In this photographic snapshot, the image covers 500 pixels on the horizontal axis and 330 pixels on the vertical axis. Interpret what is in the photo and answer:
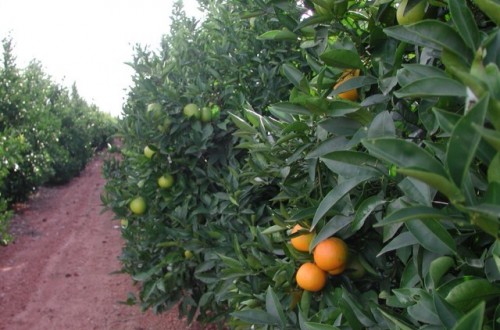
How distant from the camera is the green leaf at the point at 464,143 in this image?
1.91ft

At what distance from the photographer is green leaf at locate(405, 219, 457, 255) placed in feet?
2.69

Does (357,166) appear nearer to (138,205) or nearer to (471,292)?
(471,292)

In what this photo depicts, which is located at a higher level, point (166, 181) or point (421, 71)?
point (421, 71)

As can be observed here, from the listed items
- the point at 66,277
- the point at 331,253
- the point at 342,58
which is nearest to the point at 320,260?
the point at 331,253

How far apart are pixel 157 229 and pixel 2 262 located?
4.15 meters

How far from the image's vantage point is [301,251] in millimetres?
1307

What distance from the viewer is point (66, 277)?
17.9ft

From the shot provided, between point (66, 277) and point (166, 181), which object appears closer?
point (166, 181)

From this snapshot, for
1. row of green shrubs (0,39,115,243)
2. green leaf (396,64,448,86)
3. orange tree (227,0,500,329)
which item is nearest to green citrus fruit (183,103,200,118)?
orange tree (227,0,500,329)

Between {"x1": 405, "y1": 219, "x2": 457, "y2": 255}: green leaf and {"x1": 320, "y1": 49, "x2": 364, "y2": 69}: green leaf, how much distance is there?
16.4 inches

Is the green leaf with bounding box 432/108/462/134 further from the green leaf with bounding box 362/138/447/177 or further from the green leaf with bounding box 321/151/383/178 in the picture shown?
the green leaf with bounding box 321/151/383/178

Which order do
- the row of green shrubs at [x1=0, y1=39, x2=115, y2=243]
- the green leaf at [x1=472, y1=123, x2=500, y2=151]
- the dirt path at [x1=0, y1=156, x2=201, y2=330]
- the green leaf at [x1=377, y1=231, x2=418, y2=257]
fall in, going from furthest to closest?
1. the row of green shrubs at [x1=0, y1=39, x2=115, y2=243]
2. the dirt path at [x1=0, y1=156, x2=201, y2=330]
3. the green leaf at [x1=377, y1=231, x2=418, y2=257]
4. the green leaf at [x1=472, y1=123, x2=500, y2=151]

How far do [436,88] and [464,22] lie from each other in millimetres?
123

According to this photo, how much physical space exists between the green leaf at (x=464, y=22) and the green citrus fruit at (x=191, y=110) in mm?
2098
